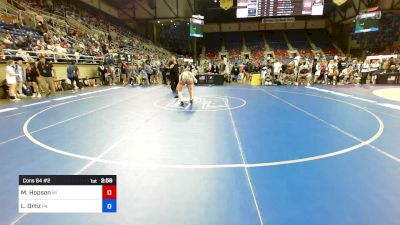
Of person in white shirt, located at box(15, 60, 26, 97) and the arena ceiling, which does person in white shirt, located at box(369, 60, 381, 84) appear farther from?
person in white shirt, located at box(15, 60, 26, 97)

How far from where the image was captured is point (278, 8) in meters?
19.6

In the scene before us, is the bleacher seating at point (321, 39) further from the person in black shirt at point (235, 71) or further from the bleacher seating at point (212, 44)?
Answer: the person in black shirt at point (235, 71)

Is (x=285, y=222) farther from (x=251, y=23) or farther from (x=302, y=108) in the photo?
(x=251, y=23)

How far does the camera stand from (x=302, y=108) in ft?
27.0

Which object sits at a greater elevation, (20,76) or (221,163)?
(20,76)

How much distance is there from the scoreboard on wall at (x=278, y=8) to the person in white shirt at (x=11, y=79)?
1590 cm

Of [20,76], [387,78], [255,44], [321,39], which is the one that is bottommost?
[20,76]

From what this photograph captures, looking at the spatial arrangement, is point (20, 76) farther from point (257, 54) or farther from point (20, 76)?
point (257, 54)

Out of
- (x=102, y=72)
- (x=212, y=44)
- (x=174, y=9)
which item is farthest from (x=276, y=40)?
(x=102, y=72)

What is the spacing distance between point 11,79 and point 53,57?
4460 millimetres

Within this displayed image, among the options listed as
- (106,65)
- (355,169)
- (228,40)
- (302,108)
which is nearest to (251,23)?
→ (228,40)

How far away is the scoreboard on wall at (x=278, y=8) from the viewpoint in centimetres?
1900
